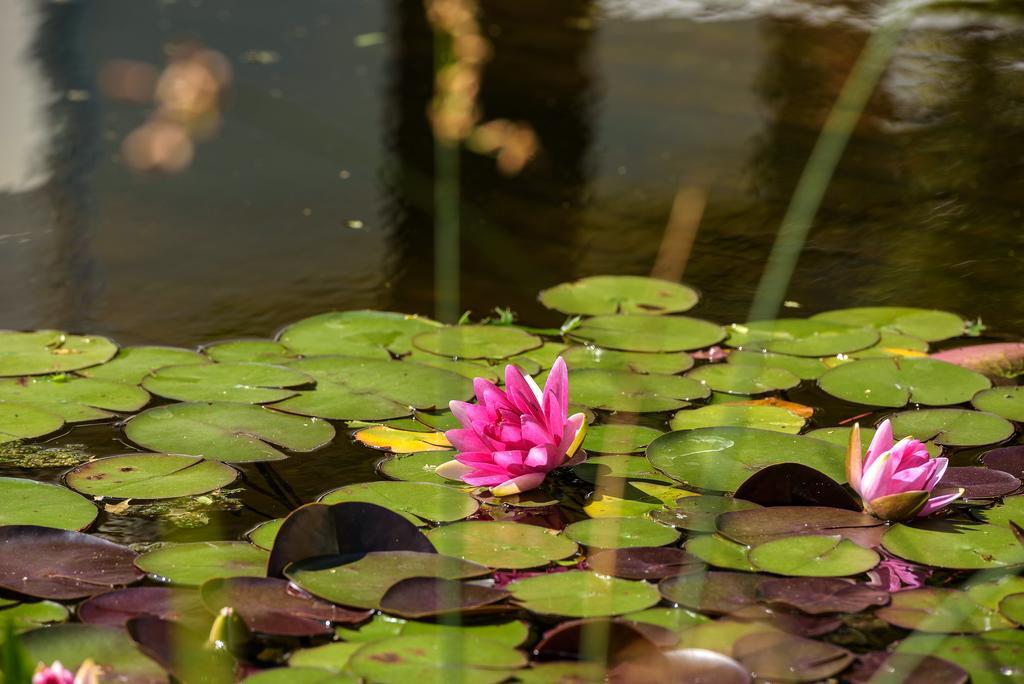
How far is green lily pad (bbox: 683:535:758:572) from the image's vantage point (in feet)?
4.86

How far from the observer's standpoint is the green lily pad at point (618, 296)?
2420 millimetres

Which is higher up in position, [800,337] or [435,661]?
[800,337]

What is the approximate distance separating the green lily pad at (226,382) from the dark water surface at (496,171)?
18cm

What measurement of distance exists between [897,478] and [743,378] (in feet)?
1.79

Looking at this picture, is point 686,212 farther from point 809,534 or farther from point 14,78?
point 14,78

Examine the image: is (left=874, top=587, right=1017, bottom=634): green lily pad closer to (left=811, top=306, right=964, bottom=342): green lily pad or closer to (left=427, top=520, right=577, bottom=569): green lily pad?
(left=427, top=520, right=577, bottom=569): green lily pad

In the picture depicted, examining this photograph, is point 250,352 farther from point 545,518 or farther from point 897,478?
point 897,478

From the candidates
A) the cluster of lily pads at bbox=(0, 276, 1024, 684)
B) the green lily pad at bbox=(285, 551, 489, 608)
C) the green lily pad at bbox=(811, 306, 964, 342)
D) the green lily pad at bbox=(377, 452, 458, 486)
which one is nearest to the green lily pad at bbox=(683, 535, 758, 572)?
the cluster of lily pads at bbox=(0, 276, 1024, 684)

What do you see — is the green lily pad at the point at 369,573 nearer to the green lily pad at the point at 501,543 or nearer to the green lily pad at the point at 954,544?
the green lily pad at the point at 501,543

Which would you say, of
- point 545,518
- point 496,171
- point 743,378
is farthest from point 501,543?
point 496,171

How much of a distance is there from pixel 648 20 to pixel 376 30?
98 cm

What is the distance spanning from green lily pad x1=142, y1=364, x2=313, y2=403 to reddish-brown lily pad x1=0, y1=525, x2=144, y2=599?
1.63ft

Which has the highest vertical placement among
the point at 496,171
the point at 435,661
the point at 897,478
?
the point at 496,171

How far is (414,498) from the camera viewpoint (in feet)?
5.47
